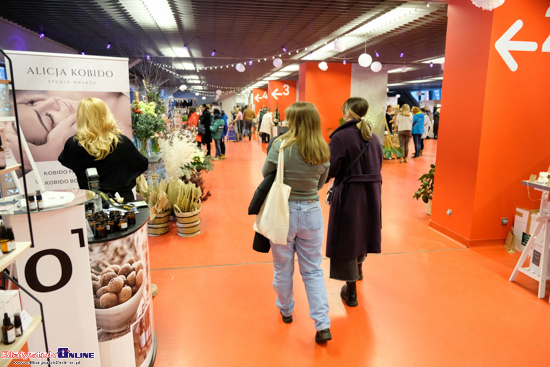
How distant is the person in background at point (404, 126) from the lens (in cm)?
972

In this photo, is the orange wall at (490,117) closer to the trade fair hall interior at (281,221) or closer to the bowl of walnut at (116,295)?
the trade fair hall interior at (281,221)

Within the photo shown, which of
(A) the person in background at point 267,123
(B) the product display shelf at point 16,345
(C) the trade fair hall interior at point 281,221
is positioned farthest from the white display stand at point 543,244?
(A) the person in background at point 267,123

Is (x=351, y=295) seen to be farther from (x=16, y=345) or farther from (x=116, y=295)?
(x=16, y=345)

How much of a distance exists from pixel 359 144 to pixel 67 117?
2.94 meters

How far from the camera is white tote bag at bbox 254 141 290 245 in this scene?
216 centimetres

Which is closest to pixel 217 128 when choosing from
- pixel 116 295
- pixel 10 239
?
pixel 116 295

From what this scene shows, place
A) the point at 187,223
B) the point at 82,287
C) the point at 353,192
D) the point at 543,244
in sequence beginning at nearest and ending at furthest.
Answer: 1. the point at 82,287
2. the point at 353,192
3. the point at 543,244
4. the point at 187,223

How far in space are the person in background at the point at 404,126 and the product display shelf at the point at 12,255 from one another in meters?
9.54

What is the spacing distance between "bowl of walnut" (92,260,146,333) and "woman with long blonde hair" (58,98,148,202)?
0.84 meters

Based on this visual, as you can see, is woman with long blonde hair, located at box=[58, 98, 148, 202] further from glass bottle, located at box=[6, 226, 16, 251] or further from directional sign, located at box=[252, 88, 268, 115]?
directional sign, located at box=[252, 88, 268, 115]

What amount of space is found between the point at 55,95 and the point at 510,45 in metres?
4.48

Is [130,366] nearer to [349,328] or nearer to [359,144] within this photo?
[349,328]

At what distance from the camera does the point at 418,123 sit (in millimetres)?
10375

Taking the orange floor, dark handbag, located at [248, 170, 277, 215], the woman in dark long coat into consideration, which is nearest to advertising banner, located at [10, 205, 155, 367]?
the orange floor
